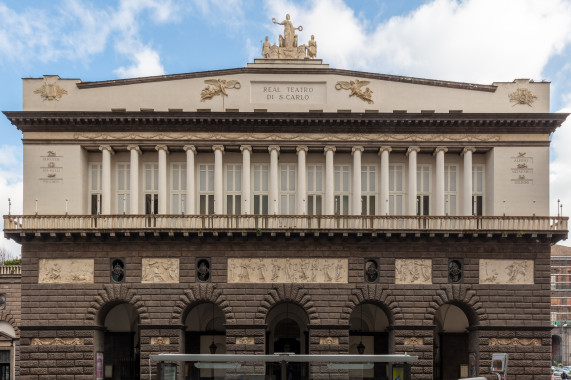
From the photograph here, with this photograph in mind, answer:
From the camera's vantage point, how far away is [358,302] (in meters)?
46.1

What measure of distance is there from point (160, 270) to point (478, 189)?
23.8 metres

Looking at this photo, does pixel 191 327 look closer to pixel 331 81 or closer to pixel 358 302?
pixel 358 302

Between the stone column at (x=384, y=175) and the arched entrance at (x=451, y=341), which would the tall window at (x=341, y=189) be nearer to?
the stone column at (x=384, y=175)

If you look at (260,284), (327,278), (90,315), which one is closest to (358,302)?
(327,278)

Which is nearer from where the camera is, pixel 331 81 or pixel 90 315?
pixel 90 315

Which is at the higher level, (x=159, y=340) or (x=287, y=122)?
(x=287, y=122)

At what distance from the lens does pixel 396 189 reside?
49.6 m

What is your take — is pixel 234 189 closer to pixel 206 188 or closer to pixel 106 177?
pixel 206 188

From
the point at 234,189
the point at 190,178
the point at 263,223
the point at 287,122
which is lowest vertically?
the point at 263,223

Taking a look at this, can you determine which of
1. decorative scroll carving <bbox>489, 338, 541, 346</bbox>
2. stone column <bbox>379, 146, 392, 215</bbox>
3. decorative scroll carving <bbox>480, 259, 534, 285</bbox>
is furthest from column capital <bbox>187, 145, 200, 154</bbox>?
decorative scroll carving <bbox>489, 338, 541, 346</bbox>

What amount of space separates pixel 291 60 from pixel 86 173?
17242 mm

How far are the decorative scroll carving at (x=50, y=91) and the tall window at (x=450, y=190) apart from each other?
28.7 m

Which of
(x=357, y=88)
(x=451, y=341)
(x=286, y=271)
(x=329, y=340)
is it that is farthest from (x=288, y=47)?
(x=451, y=341)

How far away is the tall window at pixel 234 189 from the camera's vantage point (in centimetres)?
4906
